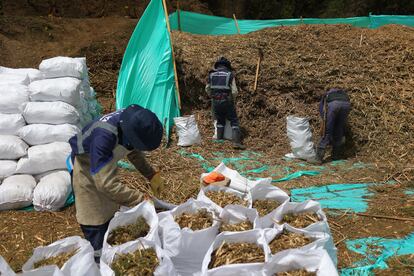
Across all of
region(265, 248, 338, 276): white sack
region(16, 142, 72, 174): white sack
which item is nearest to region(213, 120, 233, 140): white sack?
region(16, 142, 72, 174): white sack

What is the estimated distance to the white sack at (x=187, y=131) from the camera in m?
5.95

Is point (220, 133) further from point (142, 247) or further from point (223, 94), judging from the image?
point (142, 247)

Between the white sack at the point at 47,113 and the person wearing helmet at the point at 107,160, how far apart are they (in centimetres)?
200

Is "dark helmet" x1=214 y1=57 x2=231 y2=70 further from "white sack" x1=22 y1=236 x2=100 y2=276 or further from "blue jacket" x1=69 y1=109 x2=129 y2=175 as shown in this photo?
"white sack" x1=22 y1=236 x2=100 y2=276

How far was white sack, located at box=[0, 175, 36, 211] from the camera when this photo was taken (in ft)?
12.8

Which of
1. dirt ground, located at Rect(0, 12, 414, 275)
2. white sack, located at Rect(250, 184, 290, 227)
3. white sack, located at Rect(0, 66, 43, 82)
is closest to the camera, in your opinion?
white sack, located at Rect(250, 184, 290, 227)

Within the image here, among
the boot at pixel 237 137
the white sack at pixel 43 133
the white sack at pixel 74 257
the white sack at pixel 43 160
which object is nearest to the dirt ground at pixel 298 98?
the boot at pixel 237 137

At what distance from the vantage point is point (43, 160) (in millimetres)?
4160

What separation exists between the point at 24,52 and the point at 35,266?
747 centimetres

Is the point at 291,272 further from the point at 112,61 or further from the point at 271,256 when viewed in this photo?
the point at 112,61

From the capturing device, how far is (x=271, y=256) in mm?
2145

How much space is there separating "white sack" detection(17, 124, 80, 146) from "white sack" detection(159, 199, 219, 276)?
7.69 ft

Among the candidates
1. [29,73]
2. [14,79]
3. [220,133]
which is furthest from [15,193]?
[220,133]

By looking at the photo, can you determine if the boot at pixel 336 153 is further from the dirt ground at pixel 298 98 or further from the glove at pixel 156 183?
the glove at pixel 156 183
